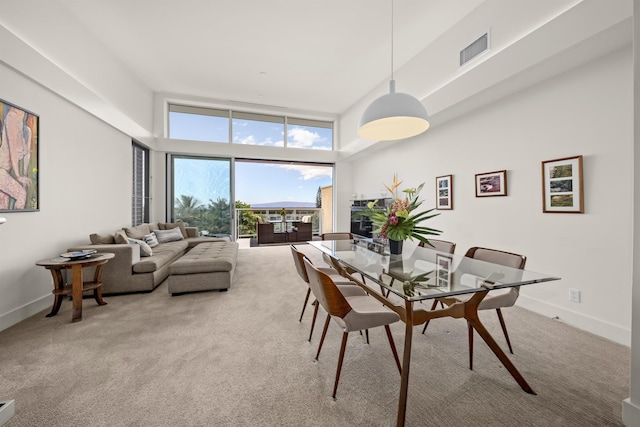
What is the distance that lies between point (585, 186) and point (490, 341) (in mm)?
1958

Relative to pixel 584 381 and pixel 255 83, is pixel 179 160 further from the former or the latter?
pixel 584 381

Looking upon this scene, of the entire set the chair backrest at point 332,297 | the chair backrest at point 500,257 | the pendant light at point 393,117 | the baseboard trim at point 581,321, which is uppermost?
the pendant light at point 393,117

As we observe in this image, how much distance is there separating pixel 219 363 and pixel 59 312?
2201 millimetres

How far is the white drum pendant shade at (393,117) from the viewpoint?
85.1 inches

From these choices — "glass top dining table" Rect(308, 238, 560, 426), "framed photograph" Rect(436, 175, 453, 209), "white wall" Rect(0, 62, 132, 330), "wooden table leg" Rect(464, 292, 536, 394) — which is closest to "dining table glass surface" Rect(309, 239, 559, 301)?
"glass top dining table" Rect(308, 238, 560, 426)

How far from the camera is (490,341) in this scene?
5.15ft

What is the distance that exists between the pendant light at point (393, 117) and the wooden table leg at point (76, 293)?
3138 mm

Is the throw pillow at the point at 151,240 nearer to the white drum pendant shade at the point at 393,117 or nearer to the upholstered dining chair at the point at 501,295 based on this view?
the white drum pendant shade at the point at 393,117

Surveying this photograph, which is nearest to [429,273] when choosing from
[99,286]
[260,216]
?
[99,286]

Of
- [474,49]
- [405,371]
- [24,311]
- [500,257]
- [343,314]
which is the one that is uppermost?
[474,49]

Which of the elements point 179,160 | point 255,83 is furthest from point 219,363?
point 179,160

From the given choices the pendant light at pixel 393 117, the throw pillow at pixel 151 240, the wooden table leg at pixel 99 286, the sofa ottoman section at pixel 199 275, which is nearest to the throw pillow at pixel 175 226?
the throw pillow at pixel 151 240

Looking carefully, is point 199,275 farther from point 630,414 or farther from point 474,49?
point 474,49

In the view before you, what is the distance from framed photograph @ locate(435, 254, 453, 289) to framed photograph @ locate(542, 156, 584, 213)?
4.60ft
